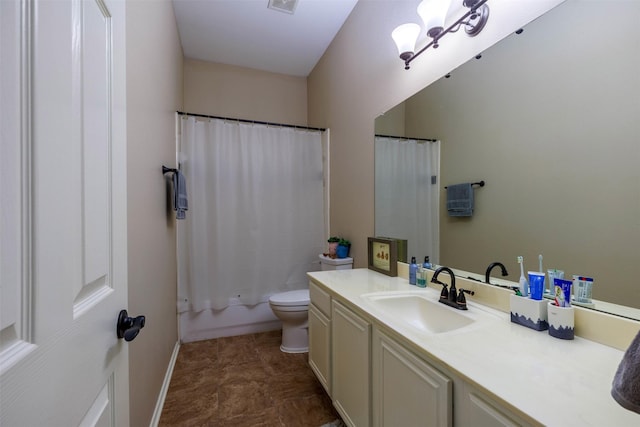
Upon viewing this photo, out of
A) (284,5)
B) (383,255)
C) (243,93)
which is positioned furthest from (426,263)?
(243,93)

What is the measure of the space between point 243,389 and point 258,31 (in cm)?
299

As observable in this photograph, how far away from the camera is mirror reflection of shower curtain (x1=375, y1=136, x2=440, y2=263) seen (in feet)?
5.11

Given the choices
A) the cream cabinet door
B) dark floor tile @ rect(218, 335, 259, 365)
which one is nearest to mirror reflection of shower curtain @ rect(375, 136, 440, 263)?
the cream cabinet door

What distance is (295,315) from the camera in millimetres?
2277

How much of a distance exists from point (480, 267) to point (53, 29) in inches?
60.8

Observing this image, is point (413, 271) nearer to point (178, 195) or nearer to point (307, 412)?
point (307, 412)

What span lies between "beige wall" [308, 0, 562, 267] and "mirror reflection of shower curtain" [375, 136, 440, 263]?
0.12 m

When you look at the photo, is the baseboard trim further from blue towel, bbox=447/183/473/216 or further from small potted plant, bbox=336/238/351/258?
blue towel, bbox=447/183/473/216

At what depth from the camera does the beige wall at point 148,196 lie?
1120 millimetres

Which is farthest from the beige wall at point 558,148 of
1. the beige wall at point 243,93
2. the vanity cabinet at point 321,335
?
the beige wall at point 243,93

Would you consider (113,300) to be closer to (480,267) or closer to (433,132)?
(480,267)

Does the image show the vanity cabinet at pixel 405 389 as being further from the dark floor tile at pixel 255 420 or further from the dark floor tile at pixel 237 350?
the dark floor tile at pixel 237 350

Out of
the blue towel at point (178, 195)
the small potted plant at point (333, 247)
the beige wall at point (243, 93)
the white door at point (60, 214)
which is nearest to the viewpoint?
the white door at point (60, 214)

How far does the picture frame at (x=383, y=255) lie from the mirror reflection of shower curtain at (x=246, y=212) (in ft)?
3.17
